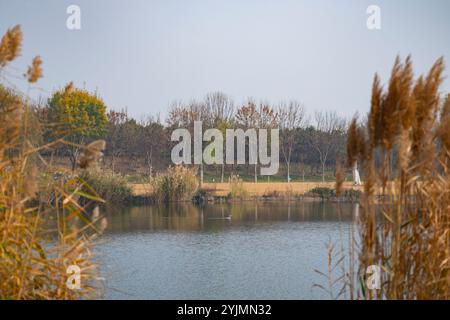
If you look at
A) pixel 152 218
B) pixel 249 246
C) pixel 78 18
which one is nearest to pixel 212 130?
pixel 152 218

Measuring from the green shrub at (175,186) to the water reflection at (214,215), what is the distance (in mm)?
638

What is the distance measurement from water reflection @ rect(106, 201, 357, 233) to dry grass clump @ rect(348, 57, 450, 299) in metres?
10.2

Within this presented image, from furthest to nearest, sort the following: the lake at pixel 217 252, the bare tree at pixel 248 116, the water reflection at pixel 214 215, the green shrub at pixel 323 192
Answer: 1. the bare tree at pixel 248 116
2. the green shrub at pixel 323 192
3. the water reflection at pixel 214 215
4. the lake at pixel 217 252

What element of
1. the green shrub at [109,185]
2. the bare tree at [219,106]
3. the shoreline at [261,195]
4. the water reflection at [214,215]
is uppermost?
the bare tree at [219,106]

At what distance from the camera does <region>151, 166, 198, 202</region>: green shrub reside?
69.2 feet

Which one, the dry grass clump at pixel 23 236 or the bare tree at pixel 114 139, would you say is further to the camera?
the bare tree at pixel 114 139

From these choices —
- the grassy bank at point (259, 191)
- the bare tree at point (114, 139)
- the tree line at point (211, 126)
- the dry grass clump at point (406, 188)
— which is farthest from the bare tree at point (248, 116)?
the dry grass clump at point (406, 188)

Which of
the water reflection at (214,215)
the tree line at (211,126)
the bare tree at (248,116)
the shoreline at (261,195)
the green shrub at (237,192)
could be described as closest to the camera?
the water reflection at (214,215)

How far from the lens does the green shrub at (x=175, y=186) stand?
21.1 m

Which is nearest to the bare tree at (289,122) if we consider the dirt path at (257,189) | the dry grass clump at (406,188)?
the dirt path at (257,189)

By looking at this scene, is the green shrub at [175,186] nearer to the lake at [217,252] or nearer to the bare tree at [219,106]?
the lake at [217,252]

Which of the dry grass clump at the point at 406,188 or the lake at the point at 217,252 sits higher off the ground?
the dry grass clump at the point at 406,188

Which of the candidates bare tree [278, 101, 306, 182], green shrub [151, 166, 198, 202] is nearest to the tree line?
bare tree [278, 101, 306, 182]
